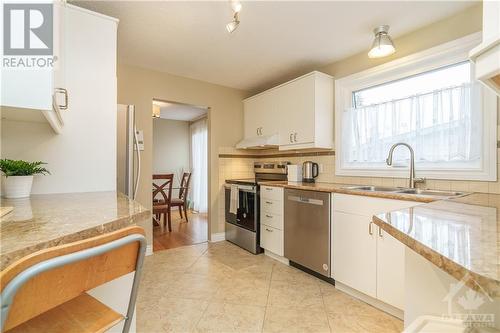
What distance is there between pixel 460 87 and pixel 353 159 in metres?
1.11

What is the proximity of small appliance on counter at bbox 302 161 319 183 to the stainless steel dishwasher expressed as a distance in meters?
0.52

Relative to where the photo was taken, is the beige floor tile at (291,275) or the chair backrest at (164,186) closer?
the beige floor tile at (291,275)

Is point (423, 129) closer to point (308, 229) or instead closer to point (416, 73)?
point (416, 73)

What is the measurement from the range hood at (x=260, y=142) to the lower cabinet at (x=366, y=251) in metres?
1.30

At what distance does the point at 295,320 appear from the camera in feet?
5.64

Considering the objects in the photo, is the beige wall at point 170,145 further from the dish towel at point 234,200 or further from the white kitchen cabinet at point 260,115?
the dish towel at point 234,200

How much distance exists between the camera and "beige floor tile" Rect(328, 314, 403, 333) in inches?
63.8

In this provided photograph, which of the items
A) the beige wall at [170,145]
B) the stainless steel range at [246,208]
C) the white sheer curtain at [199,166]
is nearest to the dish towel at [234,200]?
the stainless steel range at [246,208]

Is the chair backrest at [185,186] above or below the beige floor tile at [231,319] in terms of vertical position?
above

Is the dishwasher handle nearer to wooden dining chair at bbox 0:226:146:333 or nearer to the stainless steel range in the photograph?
the stainless steel range

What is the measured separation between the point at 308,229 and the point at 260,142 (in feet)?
4.63

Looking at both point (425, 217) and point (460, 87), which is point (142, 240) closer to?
point (425, 217)

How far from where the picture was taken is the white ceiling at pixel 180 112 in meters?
5.06

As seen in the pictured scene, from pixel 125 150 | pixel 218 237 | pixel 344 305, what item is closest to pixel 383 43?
pixel 344 305
